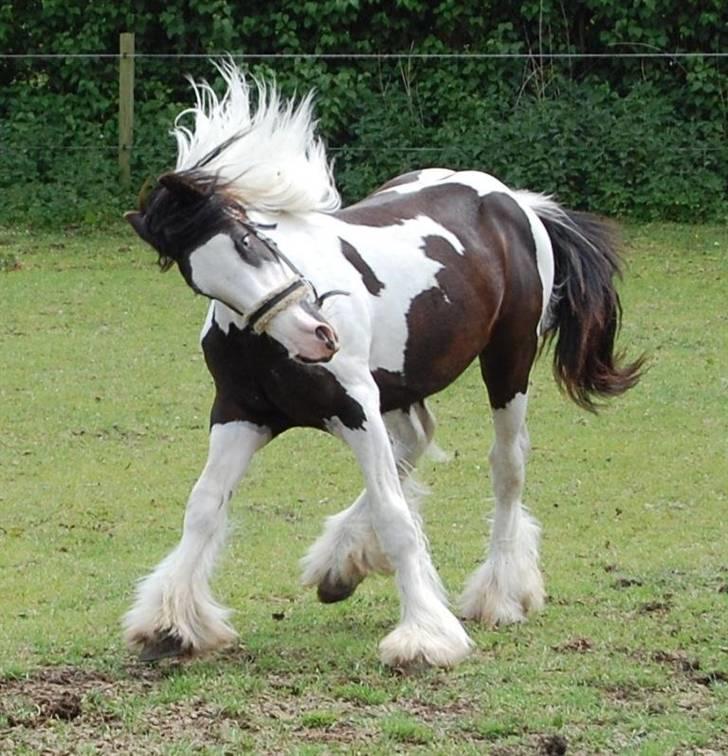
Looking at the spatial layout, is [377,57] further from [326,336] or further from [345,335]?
[326,336]

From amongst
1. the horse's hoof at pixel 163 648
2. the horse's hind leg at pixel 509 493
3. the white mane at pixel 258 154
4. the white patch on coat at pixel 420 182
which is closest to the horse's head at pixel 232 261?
the white mane at pixel 258 154

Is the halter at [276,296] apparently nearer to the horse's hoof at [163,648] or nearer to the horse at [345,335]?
the horse at [345,335]

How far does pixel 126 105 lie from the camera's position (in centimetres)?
1639

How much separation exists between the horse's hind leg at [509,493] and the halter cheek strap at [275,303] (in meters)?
1.44

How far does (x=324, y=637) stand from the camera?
5883mm

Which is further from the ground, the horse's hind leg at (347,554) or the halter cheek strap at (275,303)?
the halter cheek strap at (275,303)

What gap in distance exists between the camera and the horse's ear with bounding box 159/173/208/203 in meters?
5.22

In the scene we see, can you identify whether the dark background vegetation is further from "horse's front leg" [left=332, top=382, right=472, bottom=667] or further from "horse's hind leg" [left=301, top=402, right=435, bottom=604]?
"horse's front leg" [left=332, top=382, right=472, bottom=667]

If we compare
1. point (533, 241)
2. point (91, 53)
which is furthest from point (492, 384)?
point (91, 53)

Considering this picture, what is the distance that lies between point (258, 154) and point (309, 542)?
8.09ft

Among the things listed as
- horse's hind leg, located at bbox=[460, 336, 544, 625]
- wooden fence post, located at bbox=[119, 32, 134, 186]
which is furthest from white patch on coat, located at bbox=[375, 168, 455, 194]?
wooden fence post, located at bbox=[119, 32, 134, 186]

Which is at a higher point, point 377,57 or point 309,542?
point 377,57

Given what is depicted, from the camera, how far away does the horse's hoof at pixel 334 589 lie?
6172mm

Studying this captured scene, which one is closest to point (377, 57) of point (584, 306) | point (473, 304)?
point (584, 306)
